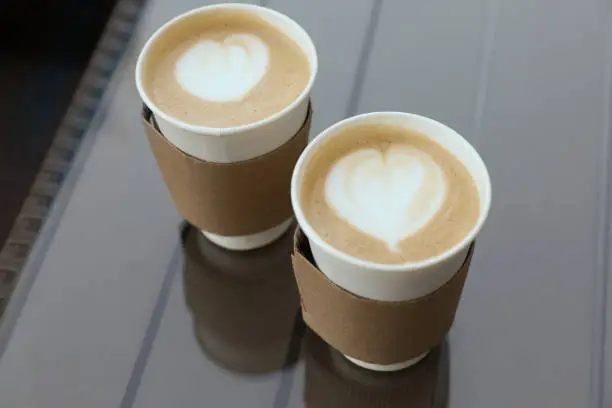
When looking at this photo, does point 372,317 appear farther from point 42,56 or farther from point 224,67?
point 42,56

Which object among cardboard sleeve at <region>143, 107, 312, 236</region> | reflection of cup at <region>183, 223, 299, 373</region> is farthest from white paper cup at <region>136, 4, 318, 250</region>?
reflection of cup at <region>183, 223, 299, 373</region>

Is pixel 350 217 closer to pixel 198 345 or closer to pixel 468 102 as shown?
pixel 198 345

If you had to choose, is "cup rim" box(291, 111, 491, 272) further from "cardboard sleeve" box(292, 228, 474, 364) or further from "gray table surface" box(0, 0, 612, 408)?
"gray table surface" box(0, 0, 612, 408)

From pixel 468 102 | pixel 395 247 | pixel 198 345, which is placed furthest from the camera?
pixel 468 102

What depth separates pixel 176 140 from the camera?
25.4 inches

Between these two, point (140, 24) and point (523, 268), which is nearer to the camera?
point (523, 268)

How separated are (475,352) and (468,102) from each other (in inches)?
10.9

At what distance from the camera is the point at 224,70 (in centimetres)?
69

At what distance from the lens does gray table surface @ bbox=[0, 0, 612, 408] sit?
25.7 inches

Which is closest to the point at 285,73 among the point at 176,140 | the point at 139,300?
the point at 176,140

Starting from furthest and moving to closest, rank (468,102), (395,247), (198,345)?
(468,102)
(198,345)
(395,247)

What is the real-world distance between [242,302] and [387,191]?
0.56ft

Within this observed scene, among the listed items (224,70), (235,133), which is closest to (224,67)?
(224,70)

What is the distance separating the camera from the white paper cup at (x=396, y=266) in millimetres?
540
